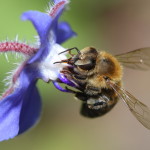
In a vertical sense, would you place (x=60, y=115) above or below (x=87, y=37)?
below

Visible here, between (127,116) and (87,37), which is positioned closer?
(87,37)

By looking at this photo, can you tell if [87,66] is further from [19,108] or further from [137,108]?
[19,108]

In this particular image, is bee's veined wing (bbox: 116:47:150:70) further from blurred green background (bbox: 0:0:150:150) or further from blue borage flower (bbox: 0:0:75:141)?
blurred green background (bbox: 0:0:150:150)

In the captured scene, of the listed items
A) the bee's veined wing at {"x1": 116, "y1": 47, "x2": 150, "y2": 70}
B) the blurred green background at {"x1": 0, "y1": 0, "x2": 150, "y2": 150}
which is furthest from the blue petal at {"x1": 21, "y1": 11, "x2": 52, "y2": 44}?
the blurred green background at {"x1": 0, "y1": 0, "x2": 150, "y2": 150}

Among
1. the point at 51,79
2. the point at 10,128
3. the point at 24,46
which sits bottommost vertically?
the point at 10,128

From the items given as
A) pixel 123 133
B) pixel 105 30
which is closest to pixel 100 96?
pixel 123 133

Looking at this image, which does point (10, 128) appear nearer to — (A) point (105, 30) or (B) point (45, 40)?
(B) point (45, 40)
